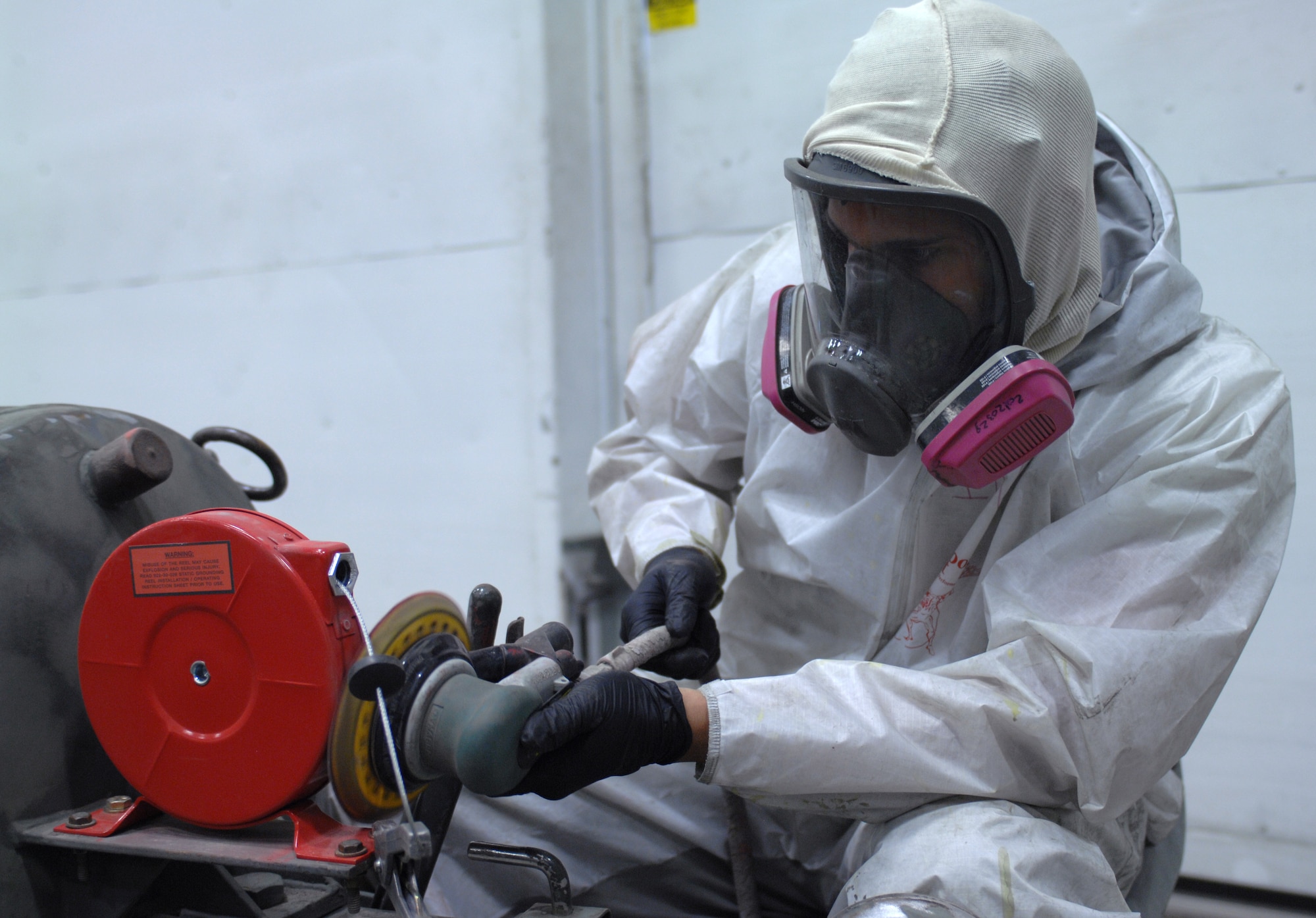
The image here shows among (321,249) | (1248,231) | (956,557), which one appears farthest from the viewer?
(321,249)

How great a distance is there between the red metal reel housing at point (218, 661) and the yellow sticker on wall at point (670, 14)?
1810 mm

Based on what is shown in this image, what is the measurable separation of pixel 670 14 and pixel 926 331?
1565 mm

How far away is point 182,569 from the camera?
76 cm

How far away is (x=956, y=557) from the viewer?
1.10 m

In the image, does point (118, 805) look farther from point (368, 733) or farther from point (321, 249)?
point (321, 249)

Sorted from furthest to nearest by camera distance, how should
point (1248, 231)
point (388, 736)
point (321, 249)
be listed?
point (321, 249) → point (1248, 231) → point (388, 736)

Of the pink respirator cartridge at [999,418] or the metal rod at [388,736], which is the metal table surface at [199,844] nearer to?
the metal rod at [388,736]

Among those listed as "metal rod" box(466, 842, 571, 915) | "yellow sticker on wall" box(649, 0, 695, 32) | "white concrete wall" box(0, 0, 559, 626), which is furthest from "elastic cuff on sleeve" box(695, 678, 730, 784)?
"yellow sticker on wall" box(649, 0, 695, 32)

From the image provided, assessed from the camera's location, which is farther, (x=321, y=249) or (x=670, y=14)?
(x=321, y=249)

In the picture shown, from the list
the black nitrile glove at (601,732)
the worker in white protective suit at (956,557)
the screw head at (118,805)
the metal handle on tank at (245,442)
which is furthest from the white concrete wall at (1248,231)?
the screw head at (118,805)

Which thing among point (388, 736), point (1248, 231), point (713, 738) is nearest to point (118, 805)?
point (388, 736)

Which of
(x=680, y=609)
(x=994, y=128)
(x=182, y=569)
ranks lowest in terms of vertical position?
(x=680, y=609)

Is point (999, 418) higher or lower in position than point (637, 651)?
higher

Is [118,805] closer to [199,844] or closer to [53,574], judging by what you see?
[199,844]
